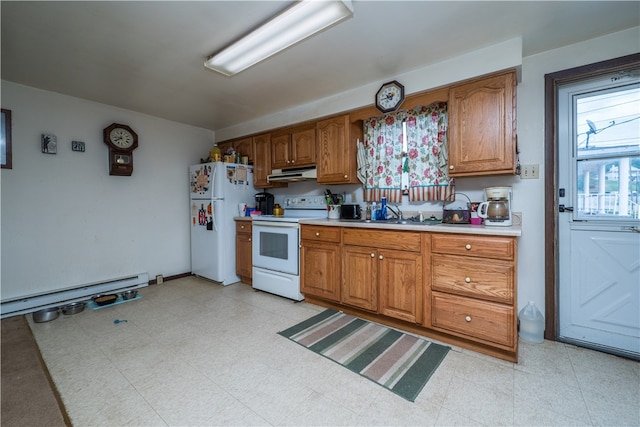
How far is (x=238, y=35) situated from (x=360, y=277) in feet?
7.39

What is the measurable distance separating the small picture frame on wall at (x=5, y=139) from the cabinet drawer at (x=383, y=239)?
11.3ft

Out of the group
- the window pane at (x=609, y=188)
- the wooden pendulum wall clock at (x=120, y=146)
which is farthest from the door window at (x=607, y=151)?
the wooden pendulum wall clock at (x=120, y=146)

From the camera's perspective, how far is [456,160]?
232 centimetres

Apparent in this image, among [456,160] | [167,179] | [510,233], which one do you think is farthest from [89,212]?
[510,233]

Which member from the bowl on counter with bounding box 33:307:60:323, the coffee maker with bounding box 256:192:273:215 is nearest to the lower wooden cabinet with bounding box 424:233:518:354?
the coffee maker with bounding box 256:192:273:215

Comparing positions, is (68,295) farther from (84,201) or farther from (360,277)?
(360,277)

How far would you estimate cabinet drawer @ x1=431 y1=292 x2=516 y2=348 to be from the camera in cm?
185

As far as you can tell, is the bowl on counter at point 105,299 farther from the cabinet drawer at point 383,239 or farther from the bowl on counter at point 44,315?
the cabinet drawer at point 383,239

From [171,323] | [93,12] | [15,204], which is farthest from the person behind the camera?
[15,204]

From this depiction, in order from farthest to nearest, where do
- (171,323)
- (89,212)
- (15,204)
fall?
(89,212)
(15,204)
(171,323)

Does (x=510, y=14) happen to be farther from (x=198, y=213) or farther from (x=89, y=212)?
(x=89, y=212)

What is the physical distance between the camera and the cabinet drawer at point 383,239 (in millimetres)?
2242

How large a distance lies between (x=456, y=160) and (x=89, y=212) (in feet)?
13.3

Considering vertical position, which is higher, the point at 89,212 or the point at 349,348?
the point at 89,212
